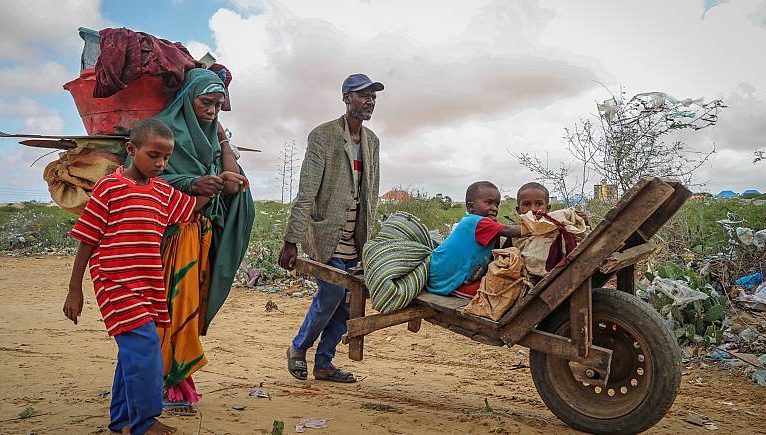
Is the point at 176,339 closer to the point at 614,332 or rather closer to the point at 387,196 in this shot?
the point at 614,332

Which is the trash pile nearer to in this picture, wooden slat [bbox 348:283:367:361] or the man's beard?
wooden slat [bbox 348:283:367:361]

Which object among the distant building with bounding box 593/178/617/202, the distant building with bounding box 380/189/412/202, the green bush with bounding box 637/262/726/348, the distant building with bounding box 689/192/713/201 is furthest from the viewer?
the distant building with bounding box 380/189/412/202

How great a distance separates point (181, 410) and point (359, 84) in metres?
2.57

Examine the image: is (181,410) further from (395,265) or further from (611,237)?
(611,237)

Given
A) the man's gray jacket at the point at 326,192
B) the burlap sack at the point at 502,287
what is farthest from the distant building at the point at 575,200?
the burlap sack at the point at 502,287

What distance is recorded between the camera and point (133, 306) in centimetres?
279

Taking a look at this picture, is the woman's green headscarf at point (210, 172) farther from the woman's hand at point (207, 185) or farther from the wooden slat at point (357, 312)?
the wooden slat at point (357, 312)

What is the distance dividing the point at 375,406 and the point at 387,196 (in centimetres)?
1008

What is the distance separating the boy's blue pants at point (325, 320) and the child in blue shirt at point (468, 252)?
1040 mm

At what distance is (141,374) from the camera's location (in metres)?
2.76

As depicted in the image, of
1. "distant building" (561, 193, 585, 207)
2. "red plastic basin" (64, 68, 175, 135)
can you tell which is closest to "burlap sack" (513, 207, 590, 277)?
"red plastic basin" (64, 68, 175, 135)

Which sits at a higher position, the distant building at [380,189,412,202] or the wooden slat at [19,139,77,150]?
the distant building at [380,189,412,202]

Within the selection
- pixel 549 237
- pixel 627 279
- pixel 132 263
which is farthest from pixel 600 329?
pixel 132 263

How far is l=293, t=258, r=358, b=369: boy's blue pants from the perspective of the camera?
4.42 m
